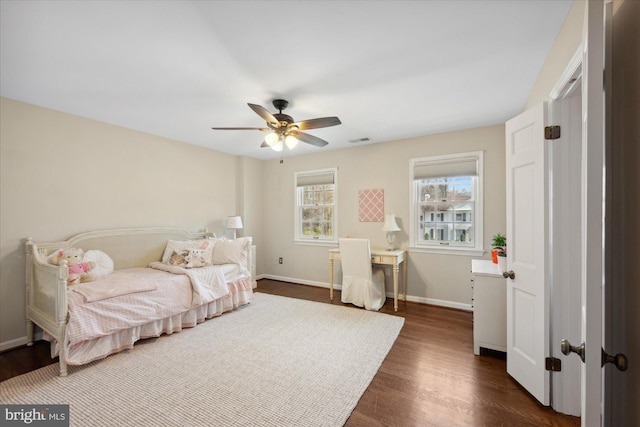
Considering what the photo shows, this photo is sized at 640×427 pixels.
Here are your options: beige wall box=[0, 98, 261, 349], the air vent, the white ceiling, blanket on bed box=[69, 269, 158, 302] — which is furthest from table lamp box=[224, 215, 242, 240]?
the air vent

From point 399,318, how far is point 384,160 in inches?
96.0

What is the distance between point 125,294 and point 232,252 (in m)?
1.46

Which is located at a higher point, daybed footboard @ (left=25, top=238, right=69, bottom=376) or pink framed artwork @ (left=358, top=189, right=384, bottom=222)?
pink framed artwork @ (left=358, top=189, right=384, bottom=222)

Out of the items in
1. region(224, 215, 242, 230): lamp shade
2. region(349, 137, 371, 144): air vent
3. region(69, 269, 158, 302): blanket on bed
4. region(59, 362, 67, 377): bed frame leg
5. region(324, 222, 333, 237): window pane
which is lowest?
region(59, 362, 67, 377): bed frame leg

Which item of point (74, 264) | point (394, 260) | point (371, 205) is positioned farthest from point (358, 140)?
point (74, 264)

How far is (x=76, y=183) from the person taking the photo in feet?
10.3

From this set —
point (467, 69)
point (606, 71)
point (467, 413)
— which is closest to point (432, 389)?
point (467, 413)

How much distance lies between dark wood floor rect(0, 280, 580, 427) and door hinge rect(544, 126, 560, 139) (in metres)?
1.86

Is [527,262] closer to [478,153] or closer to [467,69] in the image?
[467,69]

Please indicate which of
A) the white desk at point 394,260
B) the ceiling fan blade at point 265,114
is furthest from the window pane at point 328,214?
the ceiling fan blade at point 265,114

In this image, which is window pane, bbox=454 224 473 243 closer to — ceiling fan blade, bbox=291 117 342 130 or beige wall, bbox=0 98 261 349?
ceiling fan blade, bbox=291 117 342 130

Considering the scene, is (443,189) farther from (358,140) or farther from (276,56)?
(276,56)

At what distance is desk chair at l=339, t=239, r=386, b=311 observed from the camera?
3691 mm

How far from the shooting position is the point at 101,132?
132 inches
